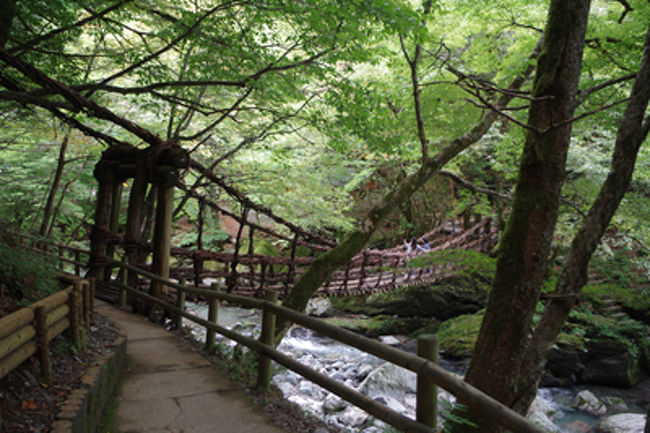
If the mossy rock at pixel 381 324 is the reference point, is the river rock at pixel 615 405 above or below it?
below

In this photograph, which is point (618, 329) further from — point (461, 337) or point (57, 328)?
point (57, 328)

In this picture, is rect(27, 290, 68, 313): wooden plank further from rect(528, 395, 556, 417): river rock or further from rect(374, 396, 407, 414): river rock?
rect(528, 395, 556, 417): river rock

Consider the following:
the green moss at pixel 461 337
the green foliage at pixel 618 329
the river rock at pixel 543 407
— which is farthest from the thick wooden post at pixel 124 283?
the green foliage at pixel 618 329

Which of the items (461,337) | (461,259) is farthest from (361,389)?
(461,337)

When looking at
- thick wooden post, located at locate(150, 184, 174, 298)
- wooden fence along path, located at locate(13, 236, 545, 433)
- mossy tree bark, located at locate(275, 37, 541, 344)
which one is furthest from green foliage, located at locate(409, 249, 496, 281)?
thick wooden post, located at locate(150, 184, 174, 298)

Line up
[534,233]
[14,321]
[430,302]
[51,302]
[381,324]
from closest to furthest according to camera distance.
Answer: [14,321] < [51,302] < [534,233] < [381,324] < [430,302]

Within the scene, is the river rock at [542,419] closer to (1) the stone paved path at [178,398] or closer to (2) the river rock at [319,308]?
(1) the stone paved path at [178,398]

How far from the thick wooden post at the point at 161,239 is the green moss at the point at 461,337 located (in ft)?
18.2

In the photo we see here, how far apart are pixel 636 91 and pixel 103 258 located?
19.8ft

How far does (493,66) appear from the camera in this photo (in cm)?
613

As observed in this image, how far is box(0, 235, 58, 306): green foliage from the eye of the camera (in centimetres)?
257

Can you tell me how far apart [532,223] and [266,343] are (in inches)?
75.5

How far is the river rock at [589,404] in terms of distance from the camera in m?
6.19

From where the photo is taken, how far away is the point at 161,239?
16.1 ft
